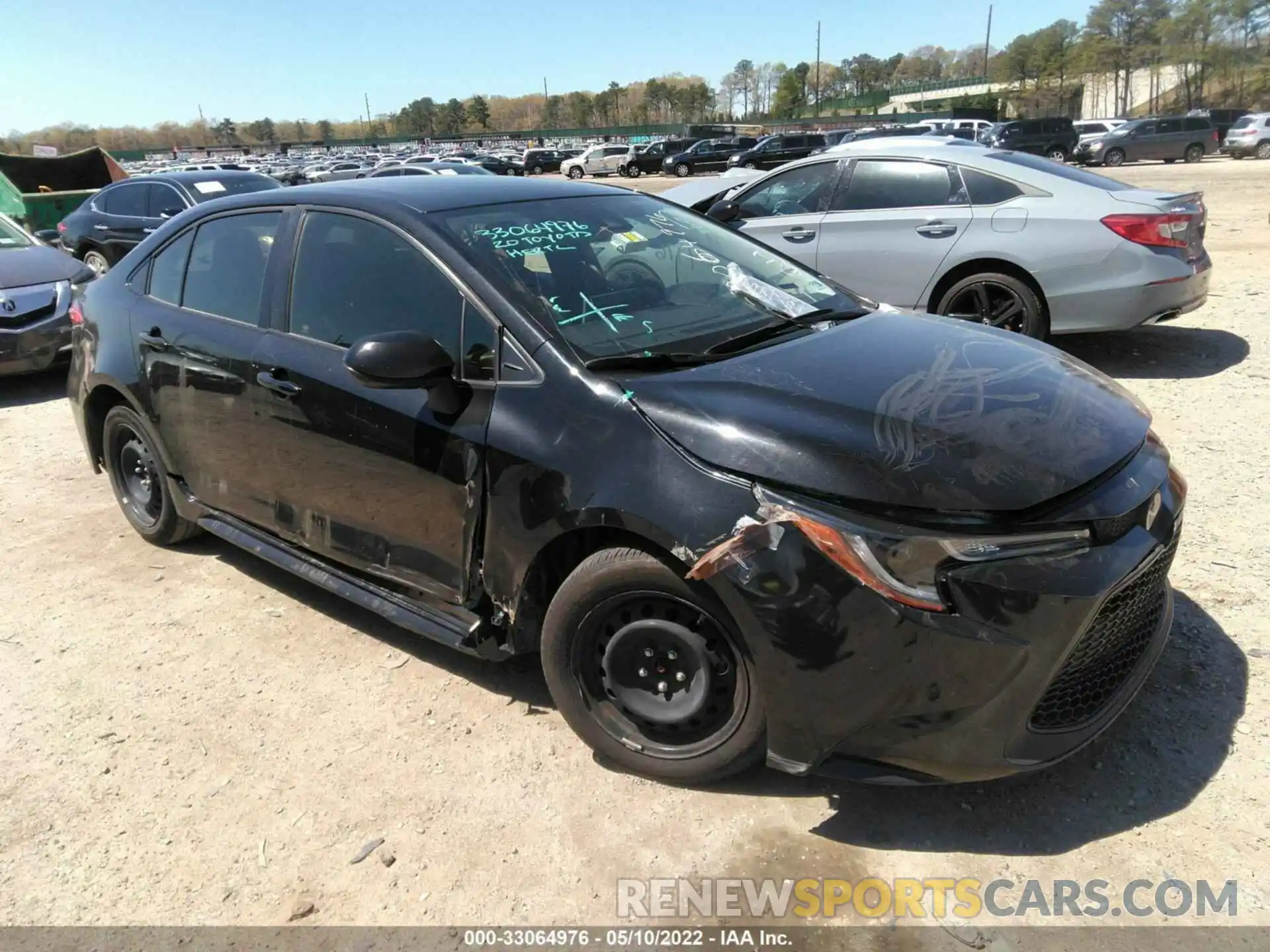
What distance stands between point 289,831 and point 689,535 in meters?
1.49

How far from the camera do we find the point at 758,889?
234 cm

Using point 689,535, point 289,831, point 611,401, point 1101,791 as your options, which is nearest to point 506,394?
point 611,401

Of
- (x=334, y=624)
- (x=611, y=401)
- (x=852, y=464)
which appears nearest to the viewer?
(x=852, y=464)

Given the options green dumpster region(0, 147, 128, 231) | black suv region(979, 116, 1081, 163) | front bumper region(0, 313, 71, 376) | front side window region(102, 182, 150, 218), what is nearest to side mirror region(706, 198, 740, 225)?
front bumper region(0, 313, 71, 376)

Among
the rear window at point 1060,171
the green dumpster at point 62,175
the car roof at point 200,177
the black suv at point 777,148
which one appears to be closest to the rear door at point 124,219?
the car roof at point 200,177

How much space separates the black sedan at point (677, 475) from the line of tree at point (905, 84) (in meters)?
50.5

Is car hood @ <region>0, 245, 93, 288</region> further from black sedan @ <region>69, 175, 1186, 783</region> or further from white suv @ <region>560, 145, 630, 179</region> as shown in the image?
white suv @ <region>560, 145, 630, 179</region>

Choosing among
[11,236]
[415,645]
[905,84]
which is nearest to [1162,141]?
[11,236]

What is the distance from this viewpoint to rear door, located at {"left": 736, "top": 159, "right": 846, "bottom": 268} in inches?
286

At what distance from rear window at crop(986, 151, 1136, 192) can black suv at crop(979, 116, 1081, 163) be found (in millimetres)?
30122

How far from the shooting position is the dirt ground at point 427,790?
7.85ft

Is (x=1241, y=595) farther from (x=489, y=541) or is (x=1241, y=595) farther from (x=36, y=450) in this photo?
(x=36, y=450)

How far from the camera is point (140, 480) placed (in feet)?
15.0
